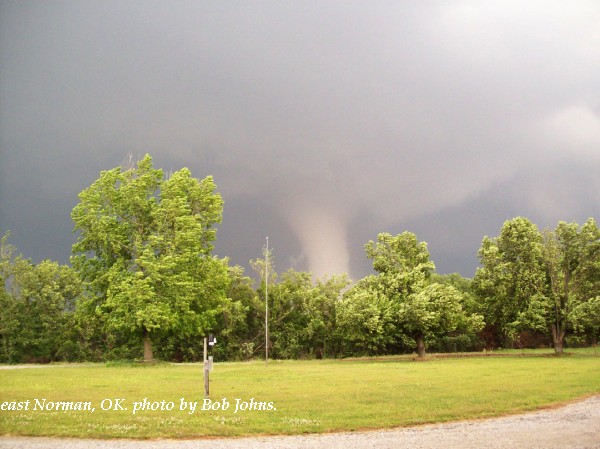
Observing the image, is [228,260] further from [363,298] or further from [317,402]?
[317,402]

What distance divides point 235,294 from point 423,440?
66.7m

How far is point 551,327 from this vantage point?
6362 cm

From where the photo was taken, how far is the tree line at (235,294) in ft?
175

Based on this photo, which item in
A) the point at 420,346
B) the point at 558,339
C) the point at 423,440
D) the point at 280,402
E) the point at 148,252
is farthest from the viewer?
the point at 420,346

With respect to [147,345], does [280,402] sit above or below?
below

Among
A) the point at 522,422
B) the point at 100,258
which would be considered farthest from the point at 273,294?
the point at 522,422

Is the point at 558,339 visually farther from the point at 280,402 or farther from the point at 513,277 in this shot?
the point at 280,402

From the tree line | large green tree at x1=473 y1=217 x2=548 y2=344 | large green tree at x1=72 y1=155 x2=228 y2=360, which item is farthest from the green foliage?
large green tree at x1=473 y1=217 x2=548 y2=344

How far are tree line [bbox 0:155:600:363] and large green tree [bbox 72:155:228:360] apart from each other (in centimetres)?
16

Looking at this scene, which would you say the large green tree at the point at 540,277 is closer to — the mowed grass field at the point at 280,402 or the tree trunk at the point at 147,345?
the mowed grass field at the point at 280,402

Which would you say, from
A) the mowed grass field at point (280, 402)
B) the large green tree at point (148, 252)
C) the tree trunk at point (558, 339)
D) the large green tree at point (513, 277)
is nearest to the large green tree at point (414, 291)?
the large green tree at point (513, 277)

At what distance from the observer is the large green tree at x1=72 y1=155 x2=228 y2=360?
50656mm

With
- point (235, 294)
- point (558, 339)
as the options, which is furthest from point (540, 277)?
point (235, 294)

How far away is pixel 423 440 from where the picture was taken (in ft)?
45.8
